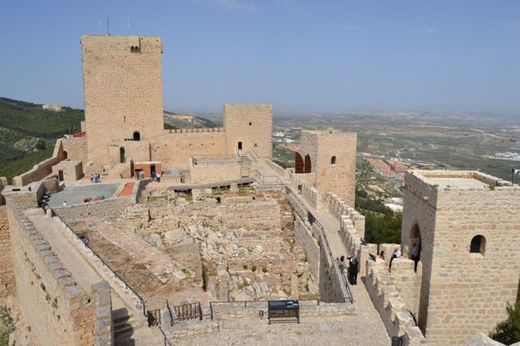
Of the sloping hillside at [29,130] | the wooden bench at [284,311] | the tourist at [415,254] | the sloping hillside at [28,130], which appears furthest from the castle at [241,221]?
the sloping hillside at [29,130]

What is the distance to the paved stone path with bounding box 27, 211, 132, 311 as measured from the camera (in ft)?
28.2

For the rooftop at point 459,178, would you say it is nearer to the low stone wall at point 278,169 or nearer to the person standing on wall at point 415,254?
the person standing on wall at point 415,254

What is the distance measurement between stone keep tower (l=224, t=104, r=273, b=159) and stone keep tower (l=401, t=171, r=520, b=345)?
14.3 metres

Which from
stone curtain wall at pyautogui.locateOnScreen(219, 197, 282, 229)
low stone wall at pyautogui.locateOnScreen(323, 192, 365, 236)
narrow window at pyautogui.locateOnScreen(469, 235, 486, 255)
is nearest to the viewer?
narrow window at pyautogui.locateOnScreen(469, 235, 486, 255)

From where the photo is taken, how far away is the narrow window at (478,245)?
334 inches

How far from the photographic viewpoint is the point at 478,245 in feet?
28.3

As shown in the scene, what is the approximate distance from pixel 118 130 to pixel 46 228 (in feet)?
33.8

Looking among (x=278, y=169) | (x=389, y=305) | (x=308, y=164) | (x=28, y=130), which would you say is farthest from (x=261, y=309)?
(x=28, y=130)

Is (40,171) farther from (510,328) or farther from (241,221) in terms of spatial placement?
(510,328)

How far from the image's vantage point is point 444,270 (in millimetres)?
8531

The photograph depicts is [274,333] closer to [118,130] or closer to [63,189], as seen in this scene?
[63,189]

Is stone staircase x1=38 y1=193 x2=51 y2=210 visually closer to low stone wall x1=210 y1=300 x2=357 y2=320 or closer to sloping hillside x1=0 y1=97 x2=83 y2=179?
low stone wall x1=210 y1=300 x2=357 y2=320

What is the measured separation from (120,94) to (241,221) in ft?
31.4

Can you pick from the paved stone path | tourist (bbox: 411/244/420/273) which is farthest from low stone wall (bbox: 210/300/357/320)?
tourist (bbox: 411/244/420/273)
